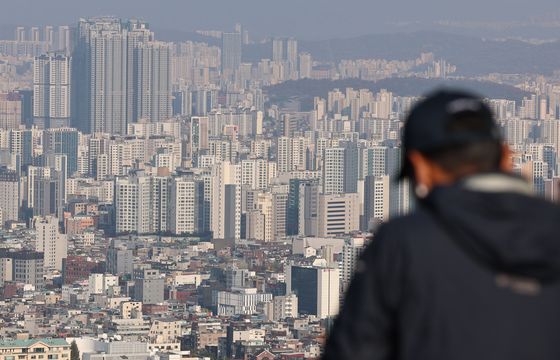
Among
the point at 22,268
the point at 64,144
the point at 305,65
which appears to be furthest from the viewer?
the point at 305,65

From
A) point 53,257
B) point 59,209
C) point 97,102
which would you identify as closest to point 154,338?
point 53,257

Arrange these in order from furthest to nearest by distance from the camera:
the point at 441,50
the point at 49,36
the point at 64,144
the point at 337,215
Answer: the point at 49,36, the point at 441,50, the point at 64,144, the point at 337,215

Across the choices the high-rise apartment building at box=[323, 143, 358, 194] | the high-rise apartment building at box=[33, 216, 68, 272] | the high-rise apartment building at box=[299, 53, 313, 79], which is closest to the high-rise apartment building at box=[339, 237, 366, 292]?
the high-rise apartment building at box=[33, 216, 68, 272]

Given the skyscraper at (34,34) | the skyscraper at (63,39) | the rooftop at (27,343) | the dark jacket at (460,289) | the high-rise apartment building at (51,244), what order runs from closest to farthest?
the dark jacket at (460,289)
the rooftop at (27,343)
the high-rise apartment building at (51,244)
the skyscraper at (63,39)
the skyscraper at (34,34)

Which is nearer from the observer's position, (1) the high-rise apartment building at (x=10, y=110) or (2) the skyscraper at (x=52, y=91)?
(1) the high-rise apartment building at (x=10, y=110)

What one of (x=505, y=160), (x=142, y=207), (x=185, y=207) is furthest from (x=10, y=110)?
(x=505, y=160)

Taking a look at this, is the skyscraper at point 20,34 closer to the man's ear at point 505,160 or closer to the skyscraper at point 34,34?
the skyscraper at point 34,34

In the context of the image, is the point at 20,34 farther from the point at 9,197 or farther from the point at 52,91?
the point at 9,197

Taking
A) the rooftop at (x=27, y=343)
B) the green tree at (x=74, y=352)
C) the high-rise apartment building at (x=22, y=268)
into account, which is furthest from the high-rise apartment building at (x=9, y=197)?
the green tree at (x=74, y=352)
